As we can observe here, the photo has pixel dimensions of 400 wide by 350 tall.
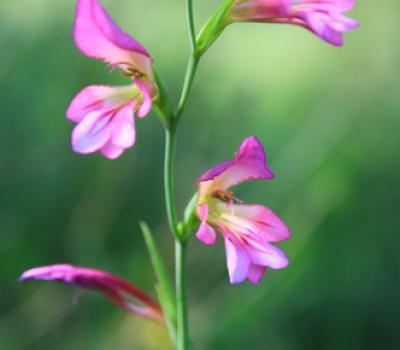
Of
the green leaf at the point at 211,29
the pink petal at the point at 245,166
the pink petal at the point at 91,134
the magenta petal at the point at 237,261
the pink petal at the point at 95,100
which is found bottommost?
the magenta petal at the point at 237,261

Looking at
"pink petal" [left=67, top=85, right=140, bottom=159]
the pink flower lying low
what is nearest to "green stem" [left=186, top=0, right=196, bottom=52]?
"pink petal" [left=67, top=85, right=140, bottom=159]

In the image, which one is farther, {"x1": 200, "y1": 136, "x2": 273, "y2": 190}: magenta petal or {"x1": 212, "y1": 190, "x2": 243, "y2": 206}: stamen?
{"x1": 212, "y1": 190, "x2": 243, "y2": 206}: stamen

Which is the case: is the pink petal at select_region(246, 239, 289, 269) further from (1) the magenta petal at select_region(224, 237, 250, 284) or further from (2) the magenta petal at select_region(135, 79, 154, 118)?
(2) the magenta petal at select_region(135, 79, 154, 118)

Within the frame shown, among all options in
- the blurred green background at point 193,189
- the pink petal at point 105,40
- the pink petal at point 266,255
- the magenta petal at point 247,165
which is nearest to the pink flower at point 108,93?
the pink petal at point 105,40

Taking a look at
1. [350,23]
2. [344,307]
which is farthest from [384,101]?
[350,23]

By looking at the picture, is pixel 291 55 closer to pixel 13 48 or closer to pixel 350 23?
pixel 13 48

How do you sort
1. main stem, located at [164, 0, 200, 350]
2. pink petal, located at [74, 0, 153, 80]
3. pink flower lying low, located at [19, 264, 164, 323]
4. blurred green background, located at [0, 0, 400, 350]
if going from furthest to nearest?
1. blurred green background, located at [0, 0, 400, 350]
2. pink flower lying low, located at [19, 264, 164, 323]
3. main stem, located at [164, 0, 200, 350]
4. pink petal, located at [74, 0, 153, 80]

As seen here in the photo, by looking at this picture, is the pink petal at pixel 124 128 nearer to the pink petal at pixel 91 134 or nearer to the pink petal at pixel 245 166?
the pink petal at pixel 91 134

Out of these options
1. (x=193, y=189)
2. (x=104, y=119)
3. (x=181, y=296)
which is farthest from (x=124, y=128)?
(x=193, y=189)
